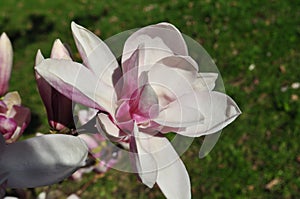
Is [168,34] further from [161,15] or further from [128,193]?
[161,15]

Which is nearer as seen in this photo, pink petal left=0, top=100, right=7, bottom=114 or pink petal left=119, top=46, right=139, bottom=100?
pink petal left=119, top=46, right=139, bottom=100

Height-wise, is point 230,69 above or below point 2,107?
below

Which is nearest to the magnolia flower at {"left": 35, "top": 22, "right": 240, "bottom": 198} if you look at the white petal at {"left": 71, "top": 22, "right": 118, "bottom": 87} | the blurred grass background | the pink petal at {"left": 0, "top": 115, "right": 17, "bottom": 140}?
the white petal at {"left": 71, "top": 22, "right": 118, "bottom": 87}

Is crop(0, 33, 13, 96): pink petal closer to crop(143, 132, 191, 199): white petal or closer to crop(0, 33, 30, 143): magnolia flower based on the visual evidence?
crop(0, 33, 30, 143): magnolia flower

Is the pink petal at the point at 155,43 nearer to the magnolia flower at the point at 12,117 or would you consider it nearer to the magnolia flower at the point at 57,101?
the magnolia flower at the point at 57,101

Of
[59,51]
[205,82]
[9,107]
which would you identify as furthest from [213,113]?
[9,107]

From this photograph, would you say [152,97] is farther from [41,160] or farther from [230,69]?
[230,69]

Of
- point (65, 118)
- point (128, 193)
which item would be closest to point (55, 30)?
point (128, 193)
